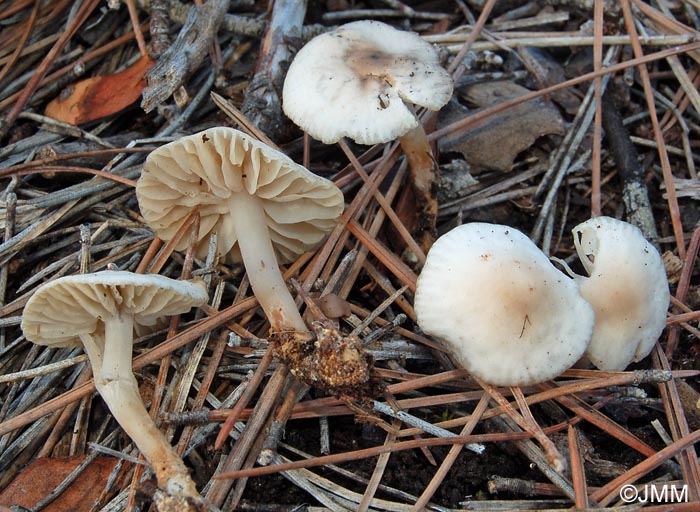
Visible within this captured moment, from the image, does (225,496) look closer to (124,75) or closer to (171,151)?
(171,151)

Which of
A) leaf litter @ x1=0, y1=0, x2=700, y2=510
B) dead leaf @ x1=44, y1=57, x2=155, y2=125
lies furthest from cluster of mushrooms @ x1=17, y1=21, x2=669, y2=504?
dead leaf @ x1=44, y1=57, x2=155, y2=125

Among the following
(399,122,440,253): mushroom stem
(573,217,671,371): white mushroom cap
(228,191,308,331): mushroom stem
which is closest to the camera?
(573,217,671,371): white mushroom cap

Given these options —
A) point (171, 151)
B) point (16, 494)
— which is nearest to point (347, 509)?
point (16, 494)

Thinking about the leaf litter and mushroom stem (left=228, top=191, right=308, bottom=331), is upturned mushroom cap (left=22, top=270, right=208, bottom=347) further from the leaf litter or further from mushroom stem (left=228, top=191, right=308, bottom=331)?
mushroom stem (left=228, top=191, right=308, bottom=331)

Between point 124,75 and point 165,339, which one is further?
point 124,75

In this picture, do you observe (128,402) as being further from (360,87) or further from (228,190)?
(360,87)

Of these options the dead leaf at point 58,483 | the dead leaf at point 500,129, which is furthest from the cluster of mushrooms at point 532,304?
the dead leaf at point 58,483
